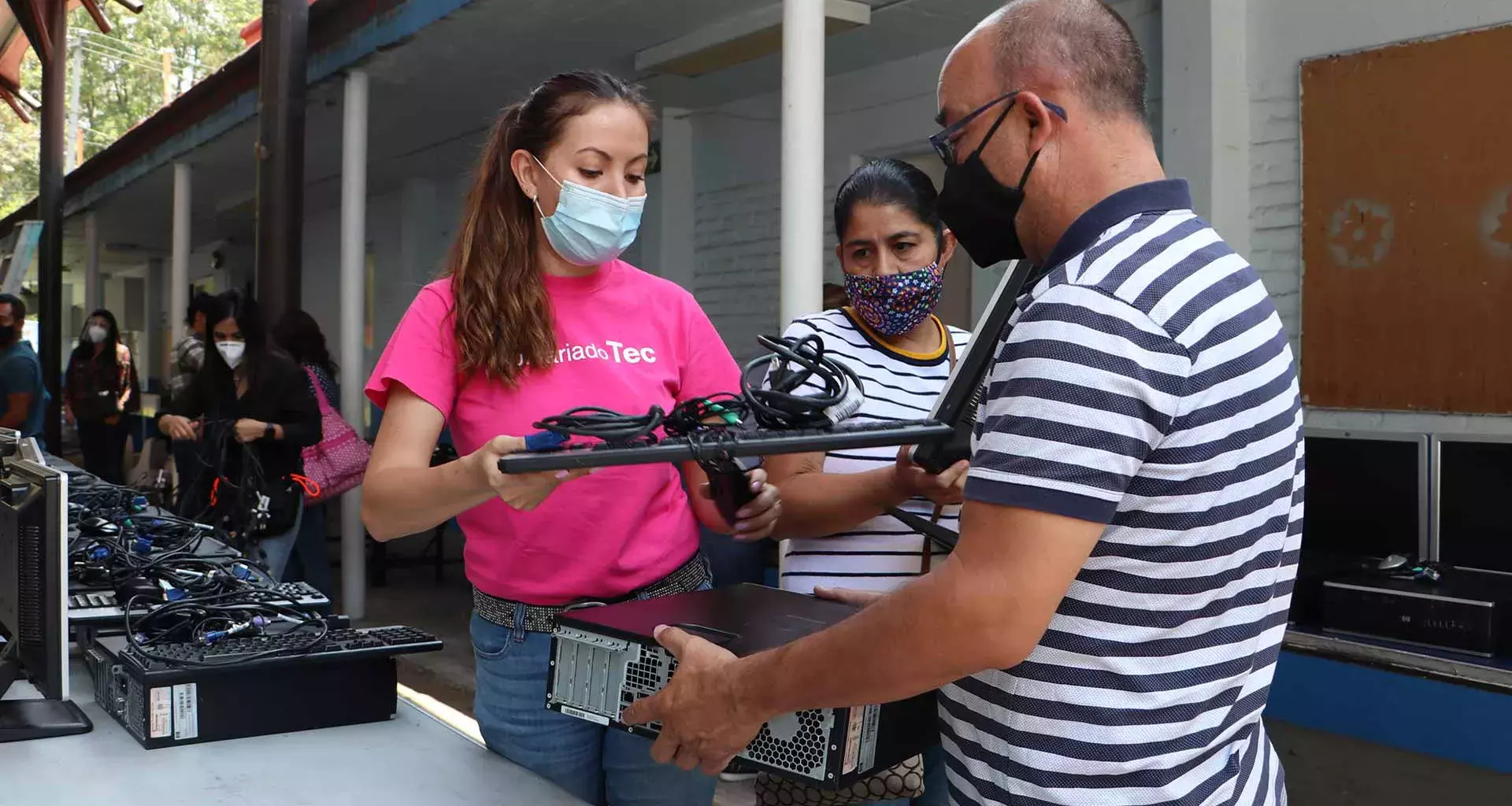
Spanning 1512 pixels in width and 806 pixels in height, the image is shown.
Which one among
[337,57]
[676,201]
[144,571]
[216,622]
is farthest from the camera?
[676,201]

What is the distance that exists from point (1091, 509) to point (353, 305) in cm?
610

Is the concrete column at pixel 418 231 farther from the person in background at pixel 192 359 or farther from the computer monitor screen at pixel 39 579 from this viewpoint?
the computer monitor screen at pixel 39 579

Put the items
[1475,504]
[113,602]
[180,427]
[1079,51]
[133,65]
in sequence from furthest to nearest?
1. [133,65]
2. [180,427]
3. [1475,504]
4. [113,602]
5. [1079,51]

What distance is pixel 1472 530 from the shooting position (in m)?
3.11

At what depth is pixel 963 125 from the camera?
1.15 metres

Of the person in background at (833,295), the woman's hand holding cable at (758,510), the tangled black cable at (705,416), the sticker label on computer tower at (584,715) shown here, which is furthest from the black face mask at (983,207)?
the person in background at (833,295)

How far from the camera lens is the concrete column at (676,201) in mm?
7176

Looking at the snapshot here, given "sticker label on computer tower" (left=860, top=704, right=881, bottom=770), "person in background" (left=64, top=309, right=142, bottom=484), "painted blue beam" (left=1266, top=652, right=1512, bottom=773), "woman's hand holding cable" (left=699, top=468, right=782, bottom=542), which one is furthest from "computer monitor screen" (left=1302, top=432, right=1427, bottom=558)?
"person in background" (left=64, top=309, right=142, bottom=484)

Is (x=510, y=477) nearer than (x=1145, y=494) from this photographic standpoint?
No

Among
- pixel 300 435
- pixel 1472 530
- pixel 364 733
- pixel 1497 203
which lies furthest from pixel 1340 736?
pixel 300 435

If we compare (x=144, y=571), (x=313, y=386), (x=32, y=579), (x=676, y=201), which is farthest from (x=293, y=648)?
(x=676, y=201)

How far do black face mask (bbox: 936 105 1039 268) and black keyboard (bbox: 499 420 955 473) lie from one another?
245 mm

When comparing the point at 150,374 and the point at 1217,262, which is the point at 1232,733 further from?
the point at 150,374

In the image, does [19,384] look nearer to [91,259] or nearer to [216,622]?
[216,622]
